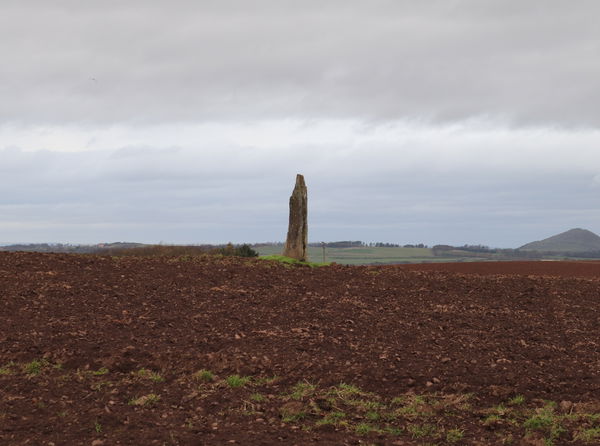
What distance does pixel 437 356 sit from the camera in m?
11.7

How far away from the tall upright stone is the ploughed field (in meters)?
4.42

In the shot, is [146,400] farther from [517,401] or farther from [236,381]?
[517,401]

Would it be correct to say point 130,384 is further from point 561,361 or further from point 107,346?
point 561,361

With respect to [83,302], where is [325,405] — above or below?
below

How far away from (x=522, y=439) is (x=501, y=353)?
415 cm

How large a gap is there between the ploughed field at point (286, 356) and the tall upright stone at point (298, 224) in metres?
4.42

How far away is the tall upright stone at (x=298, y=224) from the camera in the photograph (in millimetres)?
23328

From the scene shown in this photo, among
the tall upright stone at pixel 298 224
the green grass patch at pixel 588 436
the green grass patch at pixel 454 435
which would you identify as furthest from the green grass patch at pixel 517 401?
the tall upright stone at pixel 298 224

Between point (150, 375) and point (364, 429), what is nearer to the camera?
point (364, 429)

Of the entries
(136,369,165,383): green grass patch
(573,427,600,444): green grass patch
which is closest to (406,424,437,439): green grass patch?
(573,427,600,444): green grass patch

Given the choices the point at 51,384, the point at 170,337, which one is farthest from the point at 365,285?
the point at 51,384

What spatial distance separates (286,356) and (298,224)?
40.1 ft

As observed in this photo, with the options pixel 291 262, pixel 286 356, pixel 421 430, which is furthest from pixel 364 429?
pixel 291 262

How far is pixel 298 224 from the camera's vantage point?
23547 millimetres
